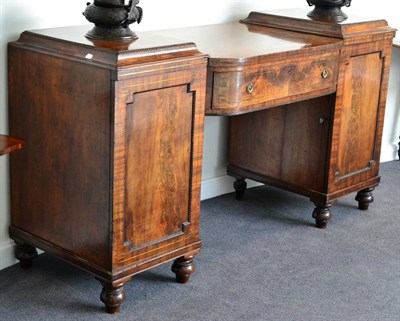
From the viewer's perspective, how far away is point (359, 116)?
9.73 ft

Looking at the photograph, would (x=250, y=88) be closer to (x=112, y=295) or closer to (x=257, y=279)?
(x=257, y=279)

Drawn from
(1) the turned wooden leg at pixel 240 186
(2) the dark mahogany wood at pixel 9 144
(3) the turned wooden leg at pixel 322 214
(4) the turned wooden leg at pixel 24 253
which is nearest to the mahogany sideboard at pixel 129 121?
(4) the turned wooden leg at pixel 24 253

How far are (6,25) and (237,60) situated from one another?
68 centimetres

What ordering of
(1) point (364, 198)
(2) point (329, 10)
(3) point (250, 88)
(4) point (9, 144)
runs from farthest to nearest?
1. (1) point (364, 198)
2. (2) point (329, 10)
3. (3) point (250, 88)
4. (4) point (9, 144)

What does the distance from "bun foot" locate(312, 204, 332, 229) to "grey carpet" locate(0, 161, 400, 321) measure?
0.03 metres

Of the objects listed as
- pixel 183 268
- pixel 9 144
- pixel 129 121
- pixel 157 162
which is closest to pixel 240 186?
pixel 183 268

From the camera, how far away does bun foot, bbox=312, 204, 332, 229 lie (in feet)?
9.62

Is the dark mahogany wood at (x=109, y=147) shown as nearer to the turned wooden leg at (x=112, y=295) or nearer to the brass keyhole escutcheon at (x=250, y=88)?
the turned wooden leg at (x=112, y=295)

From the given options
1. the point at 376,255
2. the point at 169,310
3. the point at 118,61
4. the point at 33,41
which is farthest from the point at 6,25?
the point at 376,255

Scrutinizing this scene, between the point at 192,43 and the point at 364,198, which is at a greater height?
the point at 192,43

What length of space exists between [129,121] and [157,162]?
0.18m

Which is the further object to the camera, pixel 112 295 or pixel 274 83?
pixel 274 83

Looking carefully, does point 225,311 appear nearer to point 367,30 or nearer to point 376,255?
point 376,255

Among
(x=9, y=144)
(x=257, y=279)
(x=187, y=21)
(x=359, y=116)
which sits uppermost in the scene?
(x=187, y=21)
